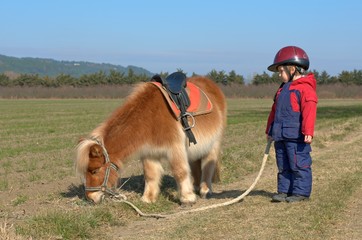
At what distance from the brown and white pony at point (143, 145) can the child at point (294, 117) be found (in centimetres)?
121

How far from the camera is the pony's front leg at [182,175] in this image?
664 centimetres

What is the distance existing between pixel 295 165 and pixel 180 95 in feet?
6.04

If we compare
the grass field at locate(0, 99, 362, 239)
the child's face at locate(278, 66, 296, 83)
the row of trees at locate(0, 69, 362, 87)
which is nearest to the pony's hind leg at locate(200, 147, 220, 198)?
the grass field at locate(0, 99, 362, 239)

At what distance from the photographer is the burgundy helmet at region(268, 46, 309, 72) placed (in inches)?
258

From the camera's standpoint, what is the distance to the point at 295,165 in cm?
661

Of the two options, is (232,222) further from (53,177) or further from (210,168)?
(53,177)

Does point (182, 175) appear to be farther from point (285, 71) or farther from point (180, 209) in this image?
point (285, 71)

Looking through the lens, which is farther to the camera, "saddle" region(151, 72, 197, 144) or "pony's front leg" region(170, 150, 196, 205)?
"saddle" region(151, 72, 197, 144)

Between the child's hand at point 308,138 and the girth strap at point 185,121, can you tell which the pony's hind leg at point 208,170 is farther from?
the child's hand at point 308,138

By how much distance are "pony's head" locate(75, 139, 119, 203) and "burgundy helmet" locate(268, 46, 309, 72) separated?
2608mm

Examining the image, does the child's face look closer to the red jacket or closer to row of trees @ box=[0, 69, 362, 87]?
the red jacket

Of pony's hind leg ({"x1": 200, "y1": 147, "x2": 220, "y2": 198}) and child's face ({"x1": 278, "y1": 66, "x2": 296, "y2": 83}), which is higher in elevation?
child's face ({"x1": 278, "y1": 66, "x2": 296, "y2": 83})

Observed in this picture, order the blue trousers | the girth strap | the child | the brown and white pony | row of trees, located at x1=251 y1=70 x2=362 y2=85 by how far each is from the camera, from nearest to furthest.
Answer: the brown and white pony, the child, the blue trousers, the girth strap, row of trees, located at x1=251 y1=70 x2=362 y2=85

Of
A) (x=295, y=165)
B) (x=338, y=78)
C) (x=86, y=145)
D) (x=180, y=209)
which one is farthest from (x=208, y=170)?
(x=338, y=78)
